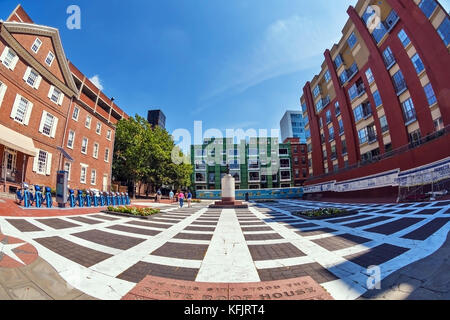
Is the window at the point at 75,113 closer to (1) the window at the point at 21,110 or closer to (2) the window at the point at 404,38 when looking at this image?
(1) the window at the point at 21,110

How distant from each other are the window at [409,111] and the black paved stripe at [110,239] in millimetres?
25223

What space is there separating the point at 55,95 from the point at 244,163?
4143 centimetres

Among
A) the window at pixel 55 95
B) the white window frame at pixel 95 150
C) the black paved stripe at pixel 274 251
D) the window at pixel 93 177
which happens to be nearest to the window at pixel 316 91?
the black paved stripe at pixel 274 251

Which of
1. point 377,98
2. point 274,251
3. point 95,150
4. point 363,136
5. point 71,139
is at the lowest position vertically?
point 274,251

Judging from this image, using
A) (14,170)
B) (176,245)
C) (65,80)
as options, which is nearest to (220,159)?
(65,80)

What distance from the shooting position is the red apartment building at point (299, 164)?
48.3 meters

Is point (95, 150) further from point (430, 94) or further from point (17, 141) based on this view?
point (430, 94)

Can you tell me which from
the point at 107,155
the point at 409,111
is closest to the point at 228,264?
the point at 409,111

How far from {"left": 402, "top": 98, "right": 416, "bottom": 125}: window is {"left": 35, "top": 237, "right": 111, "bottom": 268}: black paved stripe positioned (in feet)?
84.8

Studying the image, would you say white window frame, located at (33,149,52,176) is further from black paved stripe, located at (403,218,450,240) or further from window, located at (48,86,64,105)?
black paved stripe, located at (403,218,450,240)

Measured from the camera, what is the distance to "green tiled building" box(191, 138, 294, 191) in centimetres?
4900

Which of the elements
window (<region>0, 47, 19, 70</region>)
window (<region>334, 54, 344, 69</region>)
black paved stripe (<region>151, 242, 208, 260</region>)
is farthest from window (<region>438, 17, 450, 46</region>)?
window (<region>0, 47, 19, 70</region>)

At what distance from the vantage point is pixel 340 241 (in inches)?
196

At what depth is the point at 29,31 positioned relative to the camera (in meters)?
15.1
